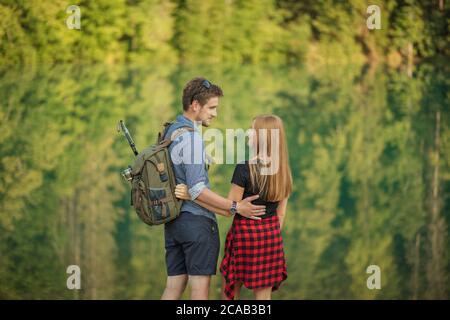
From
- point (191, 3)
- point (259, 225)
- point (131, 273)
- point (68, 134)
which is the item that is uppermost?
point (191, 3)

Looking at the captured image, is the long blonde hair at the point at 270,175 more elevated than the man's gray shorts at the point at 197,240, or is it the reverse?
the long blonde hair at the point at 270,175

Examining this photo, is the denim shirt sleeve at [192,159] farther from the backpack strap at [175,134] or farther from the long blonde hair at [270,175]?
the long blonde hair at [270,175]

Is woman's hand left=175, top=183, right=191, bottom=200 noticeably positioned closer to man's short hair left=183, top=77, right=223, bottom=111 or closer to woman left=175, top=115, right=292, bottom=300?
woman left=175, top=115, right=292, bottom=300

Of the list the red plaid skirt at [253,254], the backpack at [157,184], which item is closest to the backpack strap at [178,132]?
the backpack at [157,184]

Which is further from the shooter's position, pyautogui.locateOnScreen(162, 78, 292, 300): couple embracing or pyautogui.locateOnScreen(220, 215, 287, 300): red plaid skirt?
pyautogui.locateOnScreen(220, 215, 287, 300): red plaid skirt

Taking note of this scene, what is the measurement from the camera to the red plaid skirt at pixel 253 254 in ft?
9.31

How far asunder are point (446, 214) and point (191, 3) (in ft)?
41.0

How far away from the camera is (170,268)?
111 inches

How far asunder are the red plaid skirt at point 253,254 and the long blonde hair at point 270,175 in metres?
0.11

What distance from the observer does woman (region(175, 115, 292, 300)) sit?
2773 mm

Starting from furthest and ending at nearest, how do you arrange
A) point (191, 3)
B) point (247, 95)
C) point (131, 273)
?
1. point (191, 3)
2. point (247, 95)
3. point (131, 273)

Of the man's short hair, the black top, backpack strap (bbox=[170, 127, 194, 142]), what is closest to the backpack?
backpack strap (bbox=[170, 127, 194, 142])
